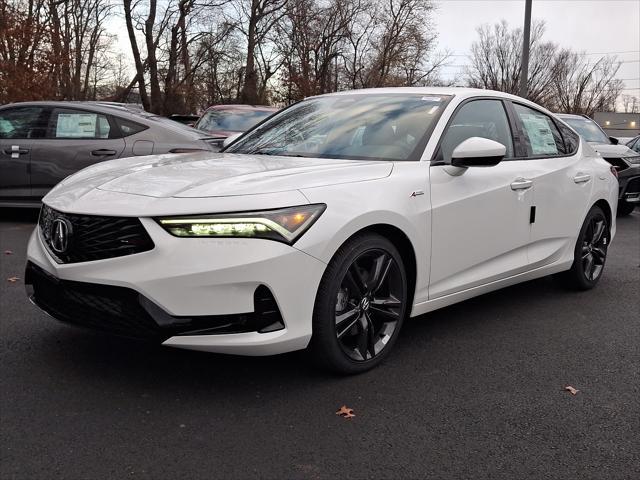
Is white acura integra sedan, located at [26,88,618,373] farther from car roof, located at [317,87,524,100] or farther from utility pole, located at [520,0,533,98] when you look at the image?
utility pole, located at [520,0,533,98]

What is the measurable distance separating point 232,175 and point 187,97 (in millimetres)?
30862

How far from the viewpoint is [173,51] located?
99.0 ft

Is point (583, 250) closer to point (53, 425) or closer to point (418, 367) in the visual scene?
point (418, 367)

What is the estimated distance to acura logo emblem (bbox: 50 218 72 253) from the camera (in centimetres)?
285

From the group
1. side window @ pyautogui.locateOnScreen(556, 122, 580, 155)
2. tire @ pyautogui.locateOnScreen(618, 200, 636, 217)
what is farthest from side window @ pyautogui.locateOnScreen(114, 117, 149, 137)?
tire @ pyautogui.locateOnScreen(618, 200, 636, 217)

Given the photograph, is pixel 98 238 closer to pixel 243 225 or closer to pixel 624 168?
pixel 243 225

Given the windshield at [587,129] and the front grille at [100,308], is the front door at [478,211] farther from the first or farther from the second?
the windshield at [587,129]

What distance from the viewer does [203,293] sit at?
8.62 feet

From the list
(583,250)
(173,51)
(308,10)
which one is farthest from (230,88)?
(583,250)

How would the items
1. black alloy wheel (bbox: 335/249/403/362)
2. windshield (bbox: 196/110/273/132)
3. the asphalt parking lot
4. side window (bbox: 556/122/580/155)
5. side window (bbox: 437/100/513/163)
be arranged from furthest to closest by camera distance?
windshield (bbox: 196/110/273/132) → side window (bbox: 556/122/580/155) → side window (bbox: 437/100/513/163) → black alloy wheel (bbox: 335/249/403/362) → the asphalt parking lot

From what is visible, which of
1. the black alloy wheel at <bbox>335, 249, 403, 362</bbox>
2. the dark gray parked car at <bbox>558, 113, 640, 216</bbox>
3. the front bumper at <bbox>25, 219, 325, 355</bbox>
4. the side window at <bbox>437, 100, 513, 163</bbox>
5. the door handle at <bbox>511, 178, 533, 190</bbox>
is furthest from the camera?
the dark gray parked car at <bbox>558, 113, 640, 216</bbox>

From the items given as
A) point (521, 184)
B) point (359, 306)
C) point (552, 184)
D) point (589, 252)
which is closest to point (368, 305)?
point (359, 306)

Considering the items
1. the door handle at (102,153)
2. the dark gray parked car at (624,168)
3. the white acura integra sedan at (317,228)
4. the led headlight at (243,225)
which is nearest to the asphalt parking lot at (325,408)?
the white acura integra sedan at (317,228)

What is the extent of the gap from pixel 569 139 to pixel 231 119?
7.26 m
